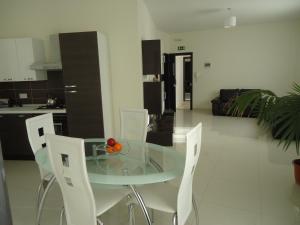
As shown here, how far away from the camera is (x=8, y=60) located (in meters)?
4.00

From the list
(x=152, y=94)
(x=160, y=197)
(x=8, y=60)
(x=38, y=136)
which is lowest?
(x=160, y=197)

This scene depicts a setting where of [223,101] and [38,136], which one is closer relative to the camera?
[38,136]

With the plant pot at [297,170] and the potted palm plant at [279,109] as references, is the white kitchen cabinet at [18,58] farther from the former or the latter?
the plant pot at [297,170]

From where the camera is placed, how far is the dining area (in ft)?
5.15

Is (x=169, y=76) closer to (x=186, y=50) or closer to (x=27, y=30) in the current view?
(x=186, y=50)

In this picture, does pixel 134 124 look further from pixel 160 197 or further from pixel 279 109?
pixel 279 109

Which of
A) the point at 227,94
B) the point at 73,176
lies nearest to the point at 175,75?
the point at 227,94

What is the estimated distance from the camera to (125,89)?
Result: 4297 millimetres

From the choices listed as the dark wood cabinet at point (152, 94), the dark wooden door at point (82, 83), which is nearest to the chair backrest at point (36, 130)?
the dark wooden door at point (82, 83)

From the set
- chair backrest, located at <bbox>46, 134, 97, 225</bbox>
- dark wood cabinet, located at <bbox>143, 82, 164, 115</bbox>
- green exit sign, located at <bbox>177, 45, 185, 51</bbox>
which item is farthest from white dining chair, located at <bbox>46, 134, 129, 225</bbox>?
green exit sign, located at <bbox>177, 45, 185, 51</bbox>

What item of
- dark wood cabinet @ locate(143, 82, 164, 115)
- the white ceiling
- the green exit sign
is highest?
the white ceiling

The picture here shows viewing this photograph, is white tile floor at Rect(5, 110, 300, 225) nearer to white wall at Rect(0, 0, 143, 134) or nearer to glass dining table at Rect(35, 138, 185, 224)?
glass dining table at Rect(35, 138, 185, 224)

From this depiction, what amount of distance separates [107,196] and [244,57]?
23.8ft

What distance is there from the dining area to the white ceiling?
344 centimetres
